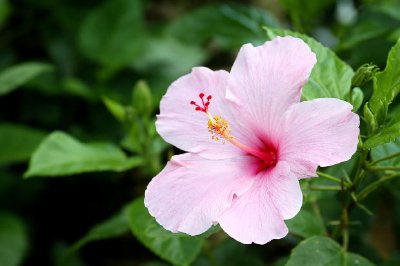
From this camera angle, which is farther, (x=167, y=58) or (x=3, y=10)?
(x=167, y=58)

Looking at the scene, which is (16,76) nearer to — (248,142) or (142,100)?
(142,100)

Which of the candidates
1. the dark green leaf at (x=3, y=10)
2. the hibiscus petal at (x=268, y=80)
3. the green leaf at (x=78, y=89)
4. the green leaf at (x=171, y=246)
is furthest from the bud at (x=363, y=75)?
the dark green leaf at (x=3, y=10)

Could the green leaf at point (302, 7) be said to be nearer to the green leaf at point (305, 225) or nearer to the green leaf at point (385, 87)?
the green leaf at point (305, 225)

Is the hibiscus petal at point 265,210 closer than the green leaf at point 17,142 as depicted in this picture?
Yes

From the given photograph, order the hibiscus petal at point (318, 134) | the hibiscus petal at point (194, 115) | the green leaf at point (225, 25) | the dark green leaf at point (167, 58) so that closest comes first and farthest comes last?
the hibiscus petal at point (318, 134), the hibiscus petal at point (194, 115), the green leaf at point (225, 25), the dark green leaf at point (167, 58)

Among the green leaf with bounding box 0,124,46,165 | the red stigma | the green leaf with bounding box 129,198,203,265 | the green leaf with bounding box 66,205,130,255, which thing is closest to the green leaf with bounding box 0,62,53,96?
the green leaf with bounding box 0,124,46,165

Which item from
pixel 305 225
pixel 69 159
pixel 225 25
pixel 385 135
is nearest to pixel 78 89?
pixel 225 25
